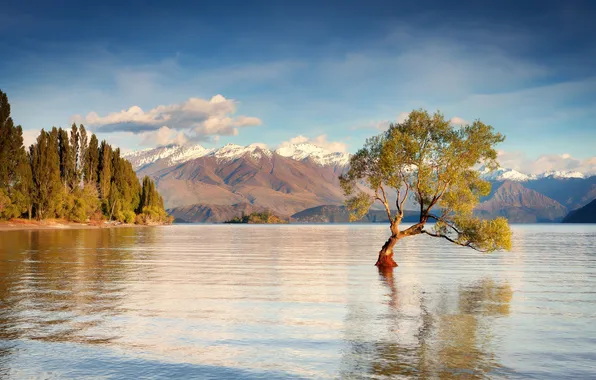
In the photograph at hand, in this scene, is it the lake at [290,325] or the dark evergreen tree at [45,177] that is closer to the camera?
the lake at [290,325]

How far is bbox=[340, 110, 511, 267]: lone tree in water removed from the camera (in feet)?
153

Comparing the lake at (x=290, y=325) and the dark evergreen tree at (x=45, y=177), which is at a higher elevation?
the dark evergreen tree at (x=45, y=177)

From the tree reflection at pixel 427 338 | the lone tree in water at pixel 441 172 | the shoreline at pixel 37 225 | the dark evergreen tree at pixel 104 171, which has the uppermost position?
the dark evergreen tree at pixel 104 171

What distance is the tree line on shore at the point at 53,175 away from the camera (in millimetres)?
137625

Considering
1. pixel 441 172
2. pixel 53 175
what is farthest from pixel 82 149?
pixel 441 172

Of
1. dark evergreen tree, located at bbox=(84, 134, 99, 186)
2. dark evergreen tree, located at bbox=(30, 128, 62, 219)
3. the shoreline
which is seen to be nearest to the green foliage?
the shoreline

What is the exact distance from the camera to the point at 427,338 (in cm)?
2030

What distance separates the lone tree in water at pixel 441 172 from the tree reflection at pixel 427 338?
15.1 m

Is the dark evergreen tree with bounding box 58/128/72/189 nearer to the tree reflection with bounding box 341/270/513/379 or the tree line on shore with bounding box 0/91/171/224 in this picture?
the tree line on shore with bounding box 0/91/171/224

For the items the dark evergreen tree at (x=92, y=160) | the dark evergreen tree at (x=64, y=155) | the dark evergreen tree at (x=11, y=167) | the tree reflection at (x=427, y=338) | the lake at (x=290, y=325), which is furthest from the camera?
the dark evergreen tree at (x=92, y=160)

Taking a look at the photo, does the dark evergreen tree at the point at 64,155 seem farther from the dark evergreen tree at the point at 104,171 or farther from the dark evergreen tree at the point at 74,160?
the dark evergreen tree at the point at 104,171

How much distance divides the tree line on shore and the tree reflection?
132 meters

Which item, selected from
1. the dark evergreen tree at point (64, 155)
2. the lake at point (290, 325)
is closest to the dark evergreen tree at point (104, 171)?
the dark evergreen tree at point (64, 155)

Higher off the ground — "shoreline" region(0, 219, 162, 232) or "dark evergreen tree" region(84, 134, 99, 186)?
"dark evergreen tree" region(84, 134, 99, 186)
